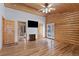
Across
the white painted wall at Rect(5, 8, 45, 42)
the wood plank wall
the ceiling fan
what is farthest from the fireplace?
the ceiling fan

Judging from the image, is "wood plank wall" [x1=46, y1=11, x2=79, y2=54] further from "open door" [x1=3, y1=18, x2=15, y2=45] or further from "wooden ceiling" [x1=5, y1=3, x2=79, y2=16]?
"open door" [x1=3, y1=18, x2=15, y2=45]

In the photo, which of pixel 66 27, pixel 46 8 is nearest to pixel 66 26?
pixel 66 27

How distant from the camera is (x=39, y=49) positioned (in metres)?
3.82

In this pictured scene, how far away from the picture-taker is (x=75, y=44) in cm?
362

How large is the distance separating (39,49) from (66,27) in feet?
3.14

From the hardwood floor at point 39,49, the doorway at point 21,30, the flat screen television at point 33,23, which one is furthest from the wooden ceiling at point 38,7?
the hardwood floor at point 39,49

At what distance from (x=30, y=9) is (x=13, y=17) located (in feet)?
1.59

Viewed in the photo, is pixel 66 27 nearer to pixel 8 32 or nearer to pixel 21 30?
pixel 21 30

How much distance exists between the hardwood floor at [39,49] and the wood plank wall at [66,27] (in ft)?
0.54

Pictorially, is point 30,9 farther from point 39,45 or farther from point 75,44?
point 75,44

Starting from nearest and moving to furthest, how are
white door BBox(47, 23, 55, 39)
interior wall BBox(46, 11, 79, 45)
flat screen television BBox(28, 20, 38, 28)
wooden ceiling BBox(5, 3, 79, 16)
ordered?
1. wooden ceiling BBox(5, 3, 79, 16)
2. interior wall BBox(46, 11, 79, 45)
3. flat screen television BBox(28, 20, 38, 28)
4. white door BBox(47, 23, 55, 39)

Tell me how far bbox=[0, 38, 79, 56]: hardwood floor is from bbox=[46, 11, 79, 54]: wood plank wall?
0.16 m

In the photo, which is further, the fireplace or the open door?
the fireplace

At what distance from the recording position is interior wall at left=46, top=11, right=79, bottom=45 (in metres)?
3.51
